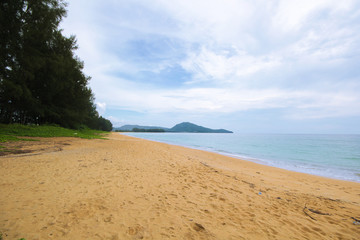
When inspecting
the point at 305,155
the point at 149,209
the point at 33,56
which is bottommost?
the point at 149,209

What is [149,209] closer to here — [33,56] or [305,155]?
[33,56]

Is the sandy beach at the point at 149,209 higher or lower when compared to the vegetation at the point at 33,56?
lower

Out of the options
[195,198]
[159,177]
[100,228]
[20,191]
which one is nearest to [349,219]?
[195,198]

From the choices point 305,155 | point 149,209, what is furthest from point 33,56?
point 305,155

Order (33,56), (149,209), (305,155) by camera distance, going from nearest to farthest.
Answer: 1. (149,209)
2. (33,56)
3. (305,155)

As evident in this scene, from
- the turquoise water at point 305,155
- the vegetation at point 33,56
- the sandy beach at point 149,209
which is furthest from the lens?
the vegetation at point 33,56

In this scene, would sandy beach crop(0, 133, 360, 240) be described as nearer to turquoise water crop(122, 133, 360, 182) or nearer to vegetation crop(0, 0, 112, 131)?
turquoise water crop(122, 133, 360, 182)

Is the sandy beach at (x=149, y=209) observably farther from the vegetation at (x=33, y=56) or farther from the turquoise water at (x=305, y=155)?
the vegetation at (x=33, y=56)

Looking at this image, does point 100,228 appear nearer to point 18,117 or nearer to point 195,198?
point 195,198

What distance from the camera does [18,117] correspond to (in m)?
25.2

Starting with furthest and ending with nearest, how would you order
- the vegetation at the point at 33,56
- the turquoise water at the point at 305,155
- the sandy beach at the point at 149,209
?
the vegetation at the point at 33,56 < the turquoise water at the point at 305,155 < the sandy beach at the point at 149,209

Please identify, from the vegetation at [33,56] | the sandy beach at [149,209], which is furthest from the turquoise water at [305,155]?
the vegetation at [33,56]

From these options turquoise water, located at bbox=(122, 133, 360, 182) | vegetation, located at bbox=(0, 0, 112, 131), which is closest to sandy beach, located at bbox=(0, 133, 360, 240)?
turquoise water, located at bbox=(122, 133, 360, 182)

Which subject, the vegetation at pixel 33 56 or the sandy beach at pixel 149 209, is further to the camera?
the vegetation at pixel 33 56
